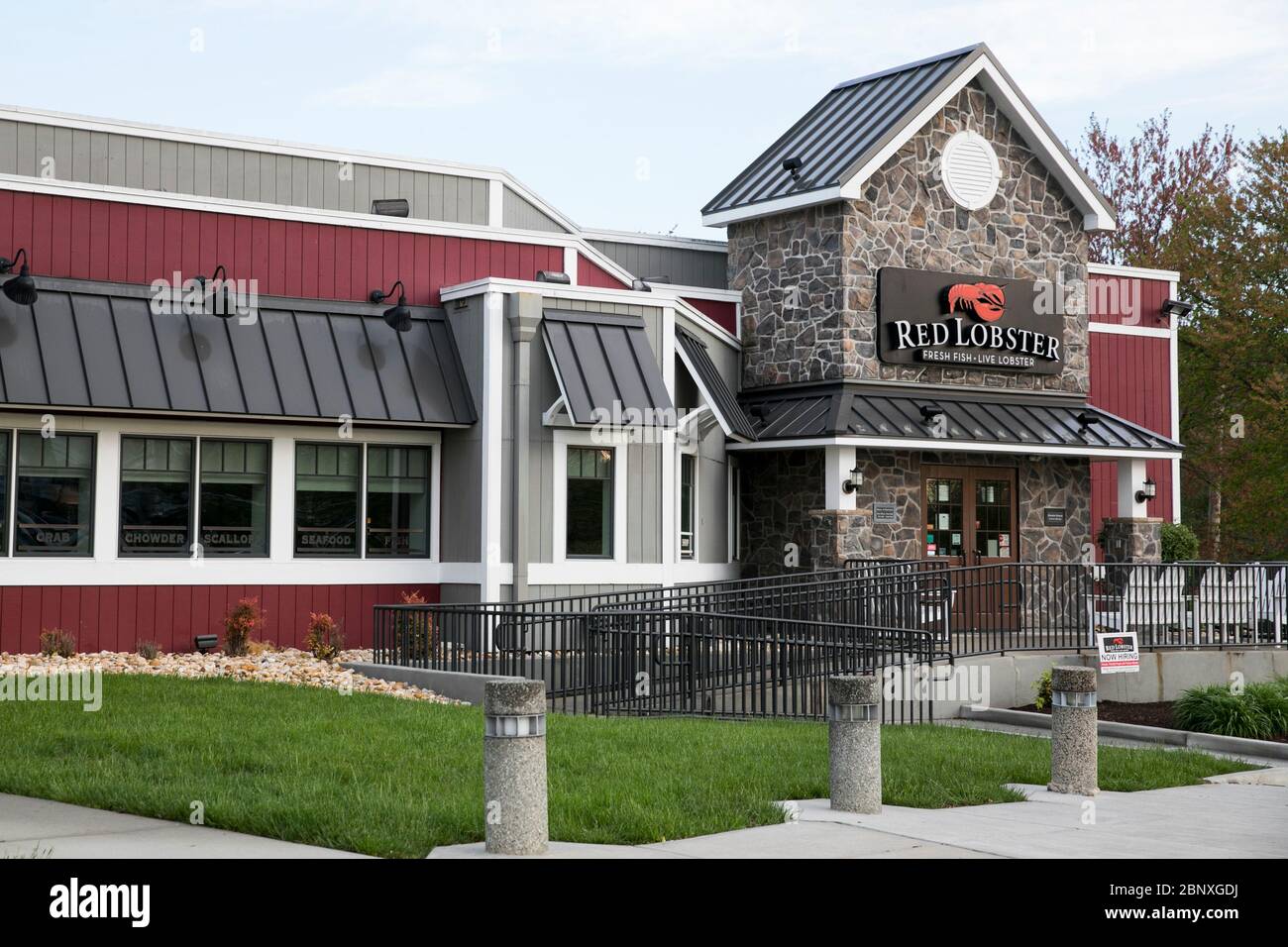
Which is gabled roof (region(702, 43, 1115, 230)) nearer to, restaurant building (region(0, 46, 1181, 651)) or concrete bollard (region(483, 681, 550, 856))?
restaurant building (region(0, 46, 1181, 651))

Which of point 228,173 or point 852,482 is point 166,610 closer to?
point 228,173

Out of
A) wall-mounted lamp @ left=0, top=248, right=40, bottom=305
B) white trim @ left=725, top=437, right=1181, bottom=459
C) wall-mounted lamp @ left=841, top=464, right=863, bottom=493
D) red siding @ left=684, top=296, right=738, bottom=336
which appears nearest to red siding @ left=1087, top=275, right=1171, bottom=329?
white trim @ left=725, top=437, right=1181, bottom=459

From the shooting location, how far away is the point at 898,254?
24688mm

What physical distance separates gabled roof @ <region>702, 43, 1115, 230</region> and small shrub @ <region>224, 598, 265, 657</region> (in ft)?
35.6

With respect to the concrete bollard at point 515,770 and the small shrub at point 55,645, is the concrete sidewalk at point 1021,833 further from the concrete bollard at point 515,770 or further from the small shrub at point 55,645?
the small shrub at point 55,645

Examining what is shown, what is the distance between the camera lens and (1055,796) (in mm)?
11609

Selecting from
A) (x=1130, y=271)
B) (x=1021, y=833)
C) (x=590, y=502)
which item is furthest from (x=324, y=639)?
(x=1130, y=271)

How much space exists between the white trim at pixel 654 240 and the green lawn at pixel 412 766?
13.6 meters

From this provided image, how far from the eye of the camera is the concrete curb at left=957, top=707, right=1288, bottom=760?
599 inches

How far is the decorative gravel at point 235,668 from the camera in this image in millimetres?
16781

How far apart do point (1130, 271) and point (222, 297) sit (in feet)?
57.4

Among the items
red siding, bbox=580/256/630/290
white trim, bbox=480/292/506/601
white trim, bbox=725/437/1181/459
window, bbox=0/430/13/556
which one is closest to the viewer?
window, bbox=0/430/13/556
